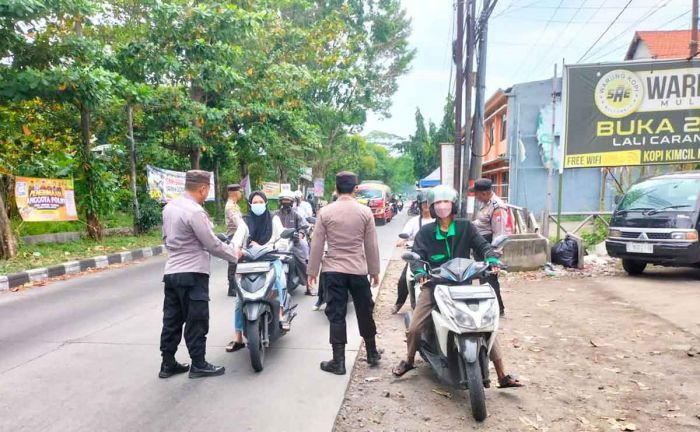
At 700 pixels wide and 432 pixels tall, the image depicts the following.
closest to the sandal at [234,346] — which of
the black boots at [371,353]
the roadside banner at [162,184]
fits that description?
the black boots at [371,353]

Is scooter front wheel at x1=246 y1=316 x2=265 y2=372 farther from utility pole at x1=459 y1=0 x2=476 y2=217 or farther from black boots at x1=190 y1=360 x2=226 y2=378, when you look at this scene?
utility pole at x1=459 y1=0 x2=476 y2=217

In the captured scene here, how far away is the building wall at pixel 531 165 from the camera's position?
2145 centimetres

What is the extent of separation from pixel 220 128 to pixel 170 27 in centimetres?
454

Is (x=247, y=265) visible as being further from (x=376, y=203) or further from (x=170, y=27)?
(x=376, y=203)

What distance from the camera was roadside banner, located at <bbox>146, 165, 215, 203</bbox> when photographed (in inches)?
576

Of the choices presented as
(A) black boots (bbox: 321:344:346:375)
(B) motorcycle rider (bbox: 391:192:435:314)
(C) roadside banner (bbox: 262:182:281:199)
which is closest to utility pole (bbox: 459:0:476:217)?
(B) motorcycle rider (bbox: 391:192:435:314)

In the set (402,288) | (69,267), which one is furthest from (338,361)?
(69,267)

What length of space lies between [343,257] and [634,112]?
9.34m

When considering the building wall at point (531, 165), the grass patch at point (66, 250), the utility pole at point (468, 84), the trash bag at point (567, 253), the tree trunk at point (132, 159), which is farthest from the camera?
the building wall at point (531, 165)

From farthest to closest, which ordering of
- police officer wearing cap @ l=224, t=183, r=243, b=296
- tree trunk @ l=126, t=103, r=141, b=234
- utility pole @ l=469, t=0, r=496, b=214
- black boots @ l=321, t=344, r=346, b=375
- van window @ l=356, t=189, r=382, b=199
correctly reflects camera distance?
van window @ l=356, t=189, r=382, b=199, tree trunk @ l=126, t=103, r=141, b=234, utility pole @ l=469, t=0, r=496, b=214, police officer wearing cap @ l=224, t=183, r=243, b=296, black boots @ l=321, t=344, r=346, b=375

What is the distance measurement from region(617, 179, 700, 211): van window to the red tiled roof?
1774cm

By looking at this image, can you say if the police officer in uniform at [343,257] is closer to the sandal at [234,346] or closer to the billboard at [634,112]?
the sandal at [234,346]

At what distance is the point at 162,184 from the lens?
590 inches

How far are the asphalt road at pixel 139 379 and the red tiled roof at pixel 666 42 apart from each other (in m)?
24.9
